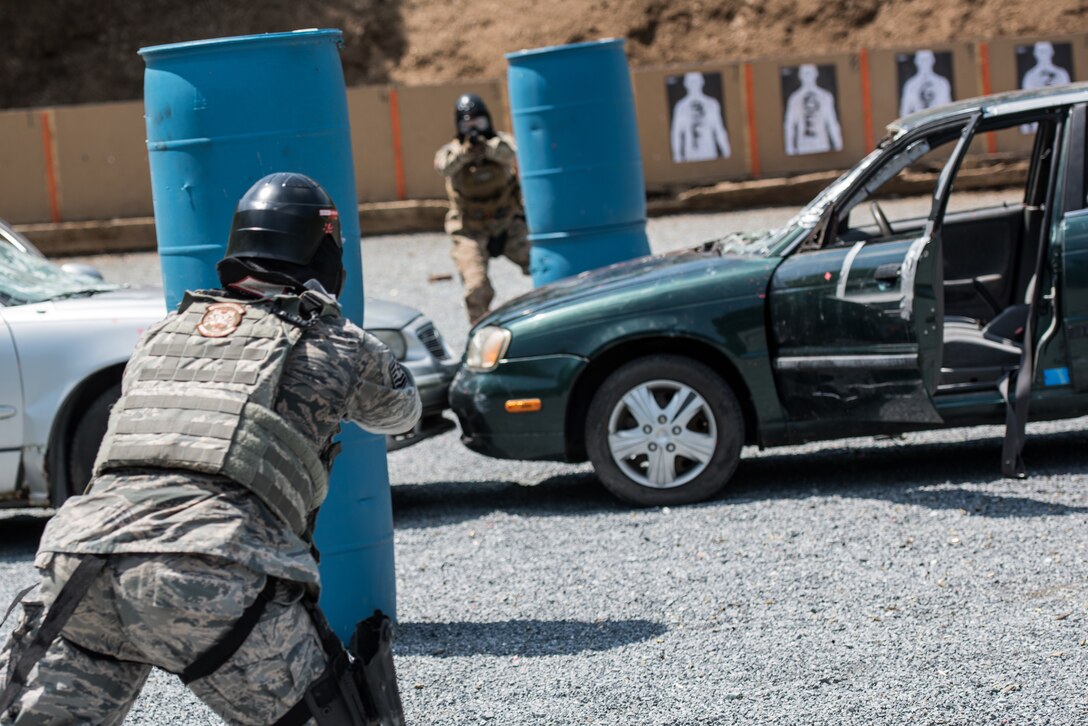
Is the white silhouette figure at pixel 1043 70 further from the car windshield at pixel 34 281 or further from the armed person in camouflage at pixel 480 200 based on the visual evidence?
the car windshield at pixel 34 281

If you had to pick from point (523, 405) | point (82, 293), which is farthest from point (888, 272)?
point (82, 293)

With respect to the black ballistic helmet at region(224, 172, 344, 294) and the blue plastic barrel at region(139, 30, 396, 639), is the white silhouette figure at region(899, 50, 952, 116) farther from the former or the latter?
the black ballistic helmet at region(224, 172, 344, 294)

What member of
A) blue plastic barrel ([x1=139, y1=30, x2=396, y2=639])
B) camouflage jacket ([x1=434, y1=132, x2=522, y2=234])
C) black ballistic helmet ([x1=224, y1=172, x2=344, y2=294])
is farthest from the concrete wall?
black ballistic helmet ([x1=224, y1=172, x2=344, y2=294])

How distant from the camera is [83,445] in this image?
6.92 m

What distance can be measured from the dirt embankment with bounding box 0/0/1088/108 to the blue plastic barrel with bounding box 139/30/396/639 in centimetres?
1923

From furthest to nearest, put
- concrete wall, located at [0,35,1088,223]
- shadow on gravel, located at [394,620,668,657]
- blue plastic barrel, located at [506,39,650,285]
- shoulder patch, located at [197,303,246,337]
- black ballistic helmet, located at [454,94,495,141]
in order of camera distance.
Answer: concrete wall, located at [0,35,1088,223], black ballistic helmet, located at [454,94,495,141], blue plastic barrel, located at [506,39,650,285], shadow on gravel, located at [394,620,668,657], shoulder patch, located at [197,303,246,337]

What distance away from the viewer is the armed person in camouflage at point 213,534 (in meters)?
2.98

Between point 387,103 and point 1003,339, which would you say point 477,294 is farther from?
point 387,103

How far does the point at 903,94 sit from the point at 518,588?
15455mm

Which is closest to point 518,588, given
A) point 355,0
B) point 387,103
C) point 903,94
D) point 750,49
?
point 387,103

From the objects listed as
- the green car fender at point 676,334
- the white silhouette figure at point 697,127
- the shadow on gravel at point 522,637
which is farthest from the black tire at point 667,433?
the white silhouette figure at point 697,127

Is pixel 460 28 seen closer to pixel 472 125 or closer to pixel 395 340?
pixel 472 125

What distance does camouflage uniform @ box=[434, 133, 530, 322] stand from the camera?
35.8ft

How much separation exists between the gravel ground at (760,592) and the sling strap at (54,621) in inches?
65.6
